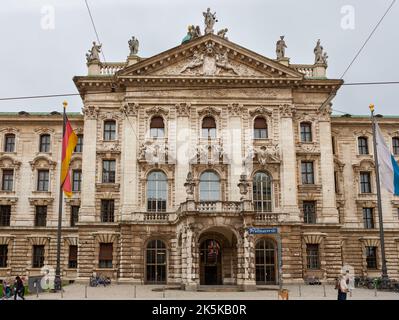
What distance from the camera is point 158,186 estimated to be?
149 feet

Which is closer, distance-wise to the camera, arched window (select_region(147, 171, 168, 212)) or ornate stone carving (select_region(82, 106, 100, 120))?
arched window (select_region(147, 171, 168, 212))

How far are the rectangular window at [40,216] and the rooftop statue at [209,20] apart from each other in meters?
23.5

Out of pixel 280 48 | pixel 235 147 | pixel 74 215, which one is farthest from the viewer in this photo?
pixel 74 215

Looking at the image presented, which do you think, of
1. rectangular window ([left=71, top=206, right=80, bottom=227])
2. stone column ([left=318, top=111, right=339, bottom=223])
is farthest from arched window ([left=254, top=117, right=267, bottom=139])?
rectangular window ([left=71, top=206, right=80, bottom=227])

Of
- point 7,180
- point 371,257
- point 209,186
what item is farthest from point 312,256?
point 7,180

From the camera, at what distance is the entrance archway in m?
43.1

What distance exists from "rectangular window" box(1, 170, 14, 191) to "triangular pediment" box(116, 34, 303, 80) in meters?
16.4

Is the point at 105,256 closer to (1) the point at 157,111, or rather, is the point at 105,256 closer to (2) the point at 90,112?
(2) the point at 90,112

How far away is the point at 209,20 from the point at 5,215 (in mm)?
27510

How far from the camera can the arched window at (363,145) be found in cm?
5254

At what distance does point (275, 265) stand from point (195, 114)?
1515cm

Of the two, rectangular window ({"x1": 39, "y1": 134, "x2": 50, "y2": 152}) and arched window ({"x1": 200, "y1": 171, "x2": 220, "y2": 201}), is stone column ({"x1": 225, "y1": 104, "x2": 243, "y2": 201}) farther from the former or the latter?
rectangular window ({"x1": 39, "y1": 134, "x2": 50, "y2": 152})

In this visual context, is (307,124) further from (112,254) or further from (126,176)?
(112,254)

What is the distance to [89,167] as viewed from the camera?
152 ft
